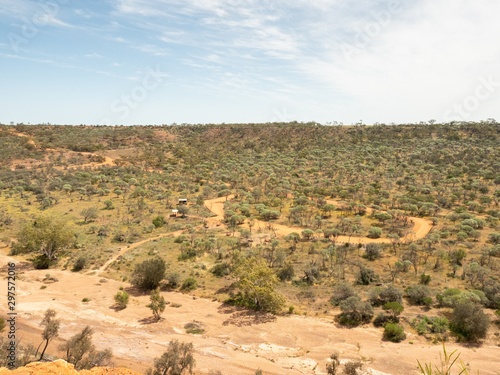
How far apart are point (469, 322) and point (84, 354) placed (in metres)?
26.1

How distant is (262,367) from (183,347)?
16.7 feet

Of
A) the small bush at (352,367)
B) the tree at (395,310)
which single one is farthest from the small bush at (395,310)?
the small bush at (352,367)

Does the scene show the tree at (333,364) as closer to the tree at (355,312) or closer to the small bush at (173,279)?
the tree at (355,312)

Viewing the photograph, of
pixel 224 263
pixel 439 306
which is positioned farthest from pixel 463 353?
pixel 224 263

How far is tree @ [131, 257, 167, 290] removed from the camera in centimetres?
2894

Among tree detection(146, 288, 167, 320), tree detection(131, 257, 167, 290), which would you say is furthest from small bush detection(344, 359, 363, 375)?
tree detection(131, 257, 167, 290)

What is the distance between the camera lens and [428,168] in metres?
73.6

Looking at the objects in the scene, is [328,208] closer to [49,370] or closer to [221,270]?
[221,270]

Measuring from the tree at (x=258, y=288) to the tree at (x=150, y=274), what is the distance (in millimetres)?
7827

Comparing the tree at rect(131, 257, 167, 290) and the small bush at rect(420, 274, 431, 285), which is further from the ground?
the small bush at rect(420, 274, 431, 285)

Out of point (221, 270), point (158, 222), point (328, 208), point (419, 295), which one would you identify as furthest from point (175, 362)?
point (328, 208)

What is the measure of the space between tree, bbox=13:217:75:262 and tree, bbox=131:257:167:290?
10918 millimetres

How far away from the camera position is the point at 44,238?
32562 mm

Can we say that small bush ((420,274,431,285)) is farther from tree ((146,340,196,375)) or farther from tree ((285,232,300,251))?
tree ((146,340,196,375))
